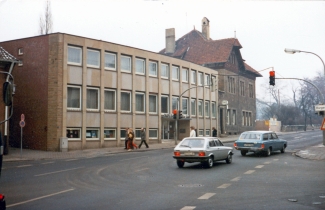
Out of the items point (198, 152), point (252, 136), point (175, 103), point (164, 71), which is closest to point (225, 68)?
point (175, 103)

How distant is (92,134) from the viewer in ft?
112

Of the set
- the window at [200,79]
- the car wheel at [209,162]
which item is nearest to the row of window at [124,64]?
the window at [200,79]

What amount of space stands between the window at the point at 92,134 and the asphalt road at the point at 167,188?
1625cm

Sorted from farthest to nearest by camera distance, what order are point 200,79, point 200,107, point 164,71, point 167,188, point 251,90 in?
point 251,90 < point 200,107 < point 200,79 < point 164,71 < point 167,188

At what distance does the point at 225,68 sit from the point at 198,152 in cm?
4020

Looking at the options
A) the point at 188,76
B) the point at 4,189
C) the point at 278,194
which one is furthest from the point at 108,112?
the point at 278,194

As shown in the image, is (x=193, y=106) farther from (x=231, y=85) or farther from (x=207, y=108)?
(x=231, y=85)

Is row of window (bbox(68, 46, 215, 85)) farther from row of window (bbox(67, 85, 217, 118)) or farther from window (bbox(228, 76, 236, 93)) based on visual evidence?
window (bbox(228, 76, 236, 93))

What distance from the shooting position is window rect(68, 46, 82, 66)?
32750mm

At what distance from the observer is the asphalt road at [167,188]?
31.3 feet

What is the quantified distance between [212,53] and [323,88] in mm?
17485

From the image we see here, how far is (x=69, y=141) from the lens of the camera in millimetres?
31906

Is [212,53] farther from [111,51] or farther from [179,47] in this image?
[111,51]

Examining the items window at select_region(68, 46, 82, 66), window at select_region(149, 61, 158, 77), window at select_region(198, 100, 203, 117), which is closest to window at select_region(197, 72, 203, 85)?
window at select_region(198, 100, 203, 117)
